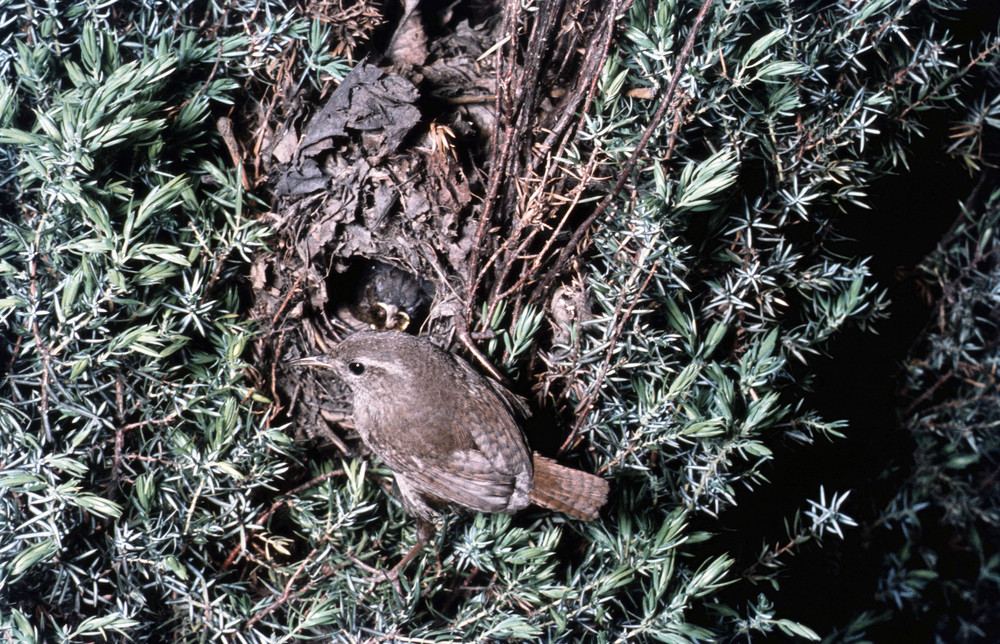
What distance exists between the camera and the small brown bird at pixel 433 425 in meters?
1.92

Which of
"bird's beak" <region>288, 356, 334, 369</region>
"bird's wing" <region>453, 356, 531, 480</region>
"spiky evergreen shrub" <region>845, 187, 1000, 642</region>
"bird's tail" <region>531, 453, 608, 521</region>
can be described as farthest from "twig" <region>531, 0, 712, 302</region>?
"spiky evergreen shrub" <region>845, 187, 1000, 642</region>

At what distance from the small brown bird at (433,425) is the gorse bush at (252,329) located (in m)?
0.14

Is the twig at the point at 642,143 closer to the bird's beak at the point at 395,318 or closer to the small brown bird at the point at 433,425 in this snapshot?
the small brown bird at the point at 433,425

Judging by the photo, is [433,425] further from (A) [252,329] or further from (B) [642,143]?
(B) [642,143]

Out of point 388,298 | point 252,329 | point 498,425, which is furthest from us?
point 388,298

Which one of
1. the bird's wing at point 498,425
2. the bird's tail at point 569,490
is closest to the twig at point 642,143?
the bird's wing at point 498,425

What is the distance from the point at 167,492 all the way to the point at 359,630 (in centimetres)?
62

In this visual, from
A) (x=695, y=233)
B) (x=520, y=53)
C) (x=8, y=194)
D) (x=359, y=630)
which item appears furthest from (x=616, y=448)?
(x=8, y=194)

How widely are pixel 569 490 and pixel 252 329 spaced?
3.40 ft

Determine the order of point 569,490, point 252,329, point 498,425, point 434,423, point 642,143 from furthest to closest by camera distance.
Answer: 1. point 434,423
2. point 498,425
3. point 252,329
4. point 569,490
5. point 642,143

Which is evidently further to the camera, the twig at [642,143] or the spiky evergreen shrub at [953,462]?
the spiky evergreen shrub at [953,462]

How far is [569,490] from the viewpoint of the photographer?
1.71 meters

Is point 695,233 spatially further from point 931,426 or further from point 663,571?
point 931,426

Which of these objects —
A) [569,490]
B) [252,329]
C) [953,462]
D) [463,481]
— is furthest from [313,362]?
[953,462]
